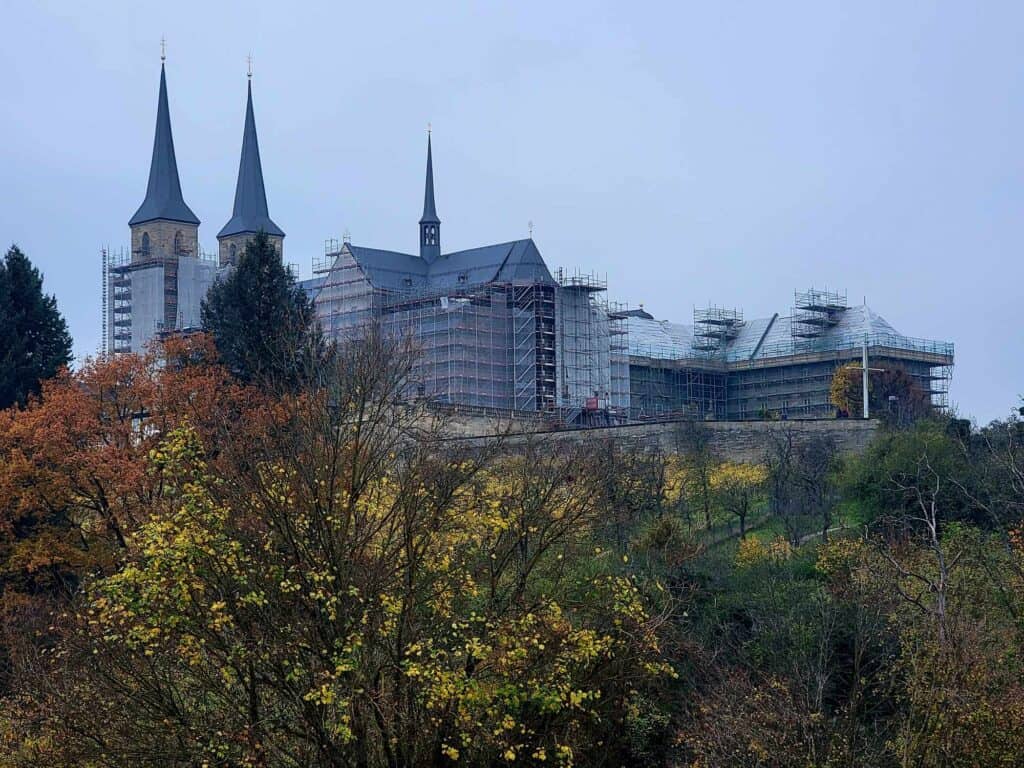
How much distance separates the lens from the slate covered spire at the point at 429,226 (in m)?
79.2

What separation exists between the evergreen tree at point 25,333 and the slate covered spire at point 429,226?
1383 inches

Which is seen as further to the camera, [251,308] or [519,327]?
[519,327]

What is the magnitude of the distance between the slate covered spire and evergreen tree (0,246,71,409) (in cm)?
3513

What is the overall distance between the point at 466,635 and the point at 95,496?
17369mm

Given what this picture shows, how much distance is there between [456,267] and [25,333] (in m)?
34.4

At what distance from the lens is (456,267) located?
75812mm

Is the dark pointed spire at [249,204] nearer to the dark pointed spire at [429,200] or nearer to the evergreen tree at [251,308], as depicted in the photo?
the dark pointed spire at [429,200]

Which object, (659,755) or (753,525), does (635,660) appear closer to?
(659,755)

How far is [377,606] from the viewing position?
1697 centimetres

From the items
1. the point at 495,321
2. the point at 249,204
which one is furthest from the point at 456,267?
the point at 249,204

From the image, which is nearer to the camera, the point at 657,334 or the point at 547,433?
the point at 547,433

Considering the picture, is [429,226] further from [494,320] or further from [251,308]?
[251,308]

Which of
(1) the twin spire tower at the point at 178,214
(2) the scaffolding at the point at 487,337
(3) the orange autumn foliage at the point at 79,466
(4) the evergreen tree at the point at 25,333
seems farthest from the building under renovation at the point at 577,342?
(3) the orange autumn foliage at the point at 79,466

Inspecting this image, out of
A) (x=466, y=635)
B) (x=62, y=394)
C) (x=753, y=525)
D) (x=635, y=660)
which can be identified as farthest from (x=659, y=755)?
(x=753, y=525)
